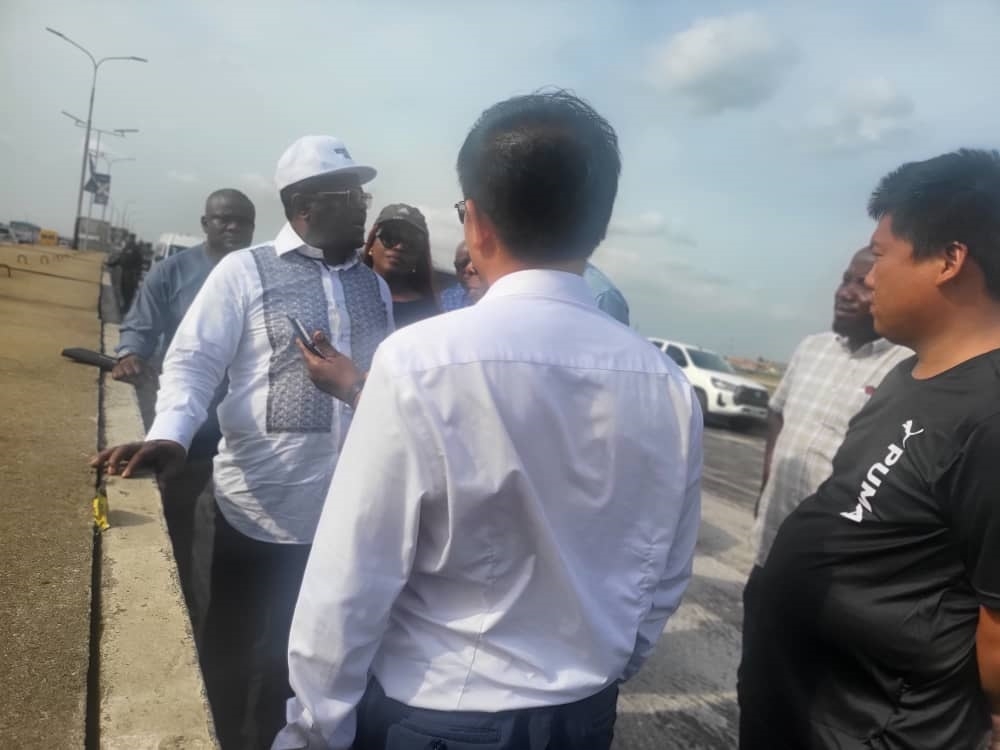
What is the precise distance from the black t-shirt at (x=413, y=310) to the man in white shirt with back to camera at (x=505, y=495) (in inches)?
87.1

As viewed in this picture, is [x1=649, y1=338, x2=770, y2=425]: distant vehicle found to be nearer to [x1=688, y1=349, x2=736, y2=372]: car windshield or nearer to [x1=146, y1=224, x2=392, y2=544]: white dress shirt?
[x1=688, y1=349, x2=736, y2=372]: car windshield

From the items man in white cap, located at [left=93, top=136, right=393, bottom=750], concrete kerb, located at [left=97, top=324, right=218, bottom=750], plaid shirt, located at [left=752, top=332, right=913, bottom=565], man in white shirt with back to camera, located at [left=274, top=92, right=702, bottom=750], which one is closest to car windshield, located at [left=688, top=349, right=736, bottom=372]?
plaid shirt, located at [left=752, top=332, right=913, bottom=565]

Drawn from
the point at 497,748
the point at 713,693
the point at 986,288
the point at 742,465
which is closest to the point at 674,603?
the point at 497,748

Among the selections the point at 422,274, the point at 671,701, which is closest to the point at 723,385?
the point at 671,701

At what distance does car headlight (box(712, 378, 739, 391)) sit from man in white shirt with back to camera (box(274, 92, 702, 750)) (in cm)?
1491

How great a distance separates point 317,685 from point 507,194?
0.91m

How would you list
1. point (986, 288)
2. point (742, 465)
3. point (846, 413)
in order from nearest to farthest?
point (986, 288) → point (846, 413) → point (742, 465)

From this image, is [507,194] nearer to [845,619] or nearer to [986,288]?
[986,288]

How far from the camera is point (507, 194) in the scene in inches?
51.1

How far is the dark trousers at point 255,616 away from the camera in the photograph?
243 cm

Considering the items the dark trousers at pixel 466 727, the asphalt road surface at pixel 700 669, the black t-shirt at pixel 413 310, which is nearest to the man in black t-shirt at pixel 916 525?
the dark trousers at pixel 466 727

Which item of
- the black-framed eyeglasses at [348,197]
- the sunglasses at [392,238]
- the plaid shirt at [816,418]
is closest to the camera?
the black-framed eyeglasses at [348,197]

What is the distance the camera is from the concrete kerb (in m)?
1.46

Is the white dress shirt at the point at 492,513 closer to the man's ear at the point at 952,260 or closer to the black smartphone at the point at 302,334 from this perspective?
the man's ear at the point at 952,260
